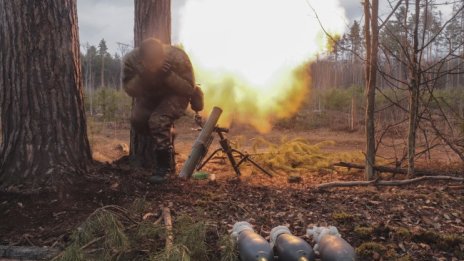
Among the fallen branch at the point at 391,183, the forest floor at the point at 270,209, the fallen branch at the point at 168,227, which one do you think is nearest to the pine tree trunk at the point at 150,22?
the forest floor at the point at 270,209

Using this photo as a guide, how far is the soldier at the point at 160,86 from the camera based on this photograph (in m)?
5.43

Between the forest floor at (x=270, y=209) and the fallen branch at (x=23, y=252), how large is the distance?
0.11 meters

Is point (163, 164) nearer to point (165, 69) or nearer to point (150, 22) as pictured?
point (165, 69)

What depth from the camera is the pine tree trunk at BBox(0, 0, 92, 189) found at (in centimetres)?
466

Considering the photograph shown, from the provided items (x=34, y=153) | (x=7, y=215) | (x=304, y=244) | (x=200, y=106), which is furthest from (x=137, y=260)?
(x=200, y=106)

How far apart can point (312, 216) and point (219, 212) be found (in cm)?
93

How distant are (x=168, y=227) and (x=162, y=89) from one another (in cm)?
269

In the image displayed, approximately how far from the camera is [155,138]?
562 cm

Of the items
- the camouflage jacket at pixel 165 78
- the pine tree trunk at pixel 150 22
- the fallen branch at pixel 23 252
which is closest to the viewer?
the fallen branch at pixel 23 252

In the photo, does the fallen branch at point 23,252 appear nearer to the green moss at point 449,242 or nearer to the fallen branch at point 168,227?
the fallen branch at point 168,227

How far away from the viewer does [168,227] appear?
3.45 meters

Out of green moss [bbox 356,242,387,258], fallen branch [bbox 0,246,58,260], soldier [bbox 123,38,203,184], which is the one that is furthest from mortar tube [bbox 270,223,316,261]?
soldier [bbox 123,38,203,184]

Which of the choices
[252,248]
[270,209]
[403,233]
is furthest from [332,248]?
[270,209]

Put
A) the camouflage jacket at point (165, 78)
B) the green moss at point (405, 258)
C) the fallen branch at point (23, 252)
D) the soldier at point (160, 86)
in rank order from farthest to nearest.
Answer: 1. the camouflage jacket at point (165, 78)
2. the soldier at point (160, 86)
3. the fallen branch at point (23, 252)
4. the green moss at point (405, 258)
